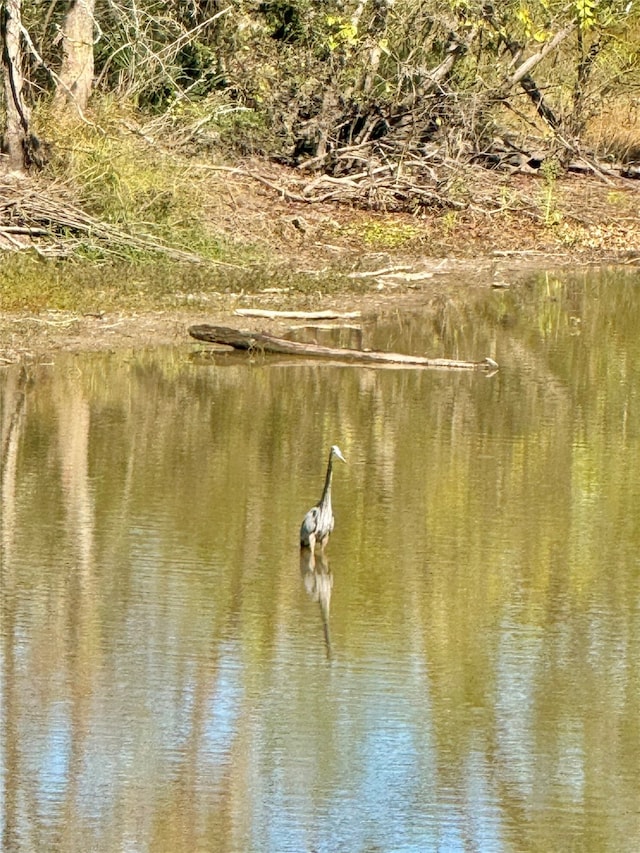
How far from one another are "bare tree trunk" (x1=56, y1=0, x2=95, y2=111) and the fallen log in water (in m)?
6.92

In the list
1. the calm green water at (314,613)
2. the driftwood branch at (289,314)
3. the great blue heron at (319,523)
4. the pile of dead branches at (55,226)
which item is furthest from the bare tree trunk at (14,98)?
the great blue heron at (319,523)

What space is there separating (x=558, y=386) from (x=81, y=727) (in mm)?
8437

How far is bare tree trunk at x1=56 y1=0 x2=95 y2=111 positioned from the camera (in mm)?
21422

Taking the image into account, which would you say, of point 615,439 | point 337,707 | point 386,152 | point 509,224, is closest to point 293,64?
point 386,152

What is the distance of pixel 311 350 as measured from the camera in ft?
49.5

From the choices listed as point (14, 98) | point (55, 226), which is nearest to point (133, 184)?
point (55, 226)

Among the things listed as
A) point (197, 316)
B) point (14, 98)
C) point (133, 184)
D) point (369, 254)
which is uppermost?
point (14, 98)

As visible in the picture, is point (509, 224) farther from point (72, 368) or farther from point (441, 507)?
point (441, 507)

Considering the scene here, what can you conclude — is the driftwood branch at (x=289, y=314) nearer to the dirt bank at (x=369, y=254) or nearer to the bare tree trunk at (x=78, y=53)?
the dirt bank at (x=369, y=254)

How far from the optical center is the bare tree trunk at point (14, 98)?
64.3ft

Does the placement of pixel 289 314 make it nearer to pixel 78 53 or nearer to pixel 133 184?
pixel 133 184

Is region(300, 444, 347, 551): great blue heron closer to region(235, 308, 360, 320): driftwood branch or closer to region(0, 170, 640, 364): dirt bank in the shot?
region(0, 170, 640, 364): dirt bank

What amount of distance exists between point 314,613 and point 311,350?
6682 mm

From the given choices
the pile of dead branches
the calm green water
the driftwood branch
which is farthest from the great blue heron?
the pile of dead branches
